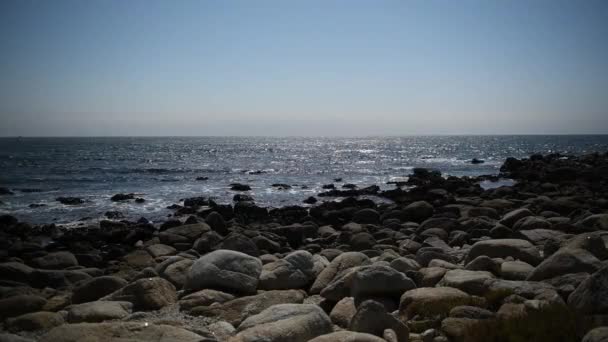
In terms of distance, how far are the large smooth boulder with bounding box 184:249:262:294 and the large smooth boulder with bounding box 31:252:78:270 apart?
18.7 ft

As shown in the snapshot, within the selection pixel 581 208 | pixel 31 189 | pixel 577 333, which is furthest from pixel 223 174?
pixel 577 333

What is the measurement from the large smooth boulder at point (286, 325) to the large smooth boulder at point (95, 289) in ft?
11.9

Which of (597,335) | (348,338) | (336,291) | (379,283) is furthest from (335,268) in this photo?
(597,335)

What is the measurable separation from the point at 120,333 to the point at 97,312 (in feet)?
5.19

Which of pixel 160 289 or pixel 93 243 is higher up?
pixel 160 289

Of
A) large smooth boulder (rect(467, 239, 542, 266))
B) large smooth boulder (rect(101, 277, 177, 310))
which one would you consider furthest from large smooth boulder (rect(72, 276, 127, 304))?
large smooth boulder (rect(467, 239, 542, 266))

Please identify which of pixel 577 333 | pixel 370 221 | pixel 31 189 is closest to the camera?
pixel 577 333

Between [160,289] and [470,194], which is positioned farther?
[470,194]

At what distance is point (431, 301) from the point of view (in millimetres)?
5598

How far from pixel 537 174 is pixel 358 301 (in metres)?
34.0

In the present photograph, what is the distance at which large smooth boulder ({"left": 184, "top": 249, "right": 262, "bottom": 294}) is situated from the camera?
7129 mm

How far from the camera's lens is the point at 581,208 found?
1578 centimetres

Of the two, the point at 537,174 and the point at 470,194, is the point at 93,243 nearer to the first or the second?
the point at 470,194

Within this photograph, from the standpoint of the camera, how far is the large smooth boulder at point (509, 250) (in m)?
7.61
